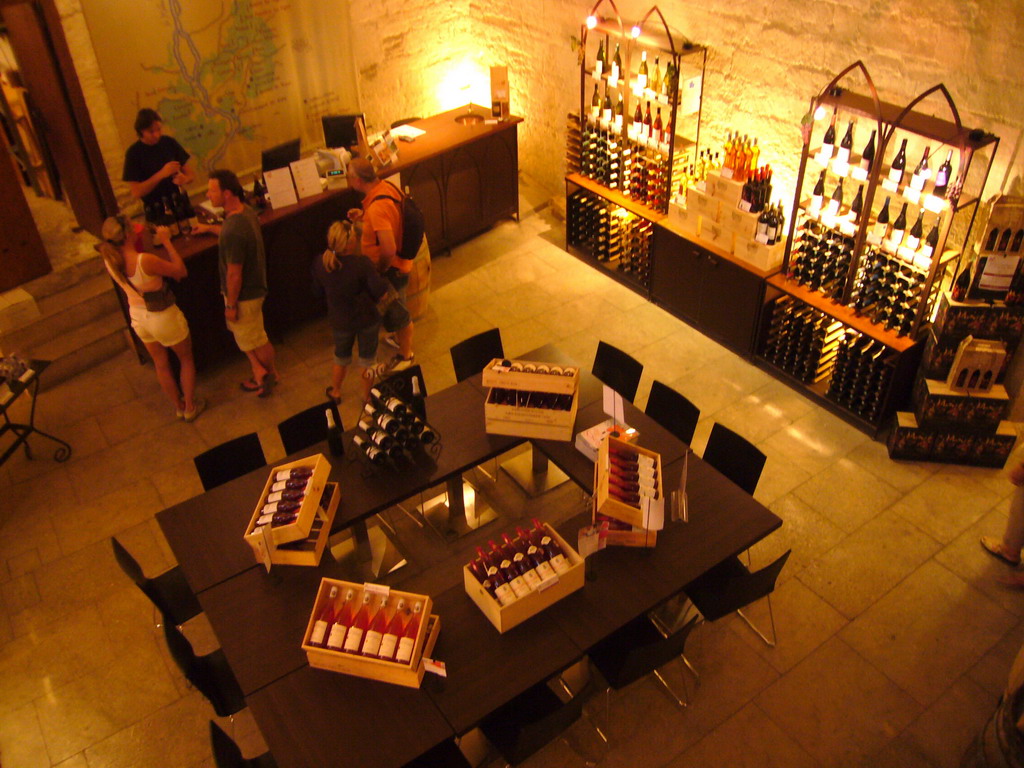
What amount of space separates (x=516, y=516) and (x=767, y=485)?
1.69 metres

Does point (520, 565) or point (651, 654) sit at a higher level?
point (520, 565)

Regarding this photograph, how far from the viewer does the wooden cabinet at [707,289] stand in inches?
244

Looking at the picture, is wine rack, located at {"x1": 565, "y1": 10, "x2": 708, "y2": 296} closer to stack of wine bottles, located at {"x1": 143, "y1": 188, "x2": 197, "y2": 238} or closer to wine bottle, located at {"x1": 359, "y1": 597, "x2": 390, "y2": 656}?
stack of wine bottles, located at {"x1": 143, "y1": 188, "x2": 197, "y2": 238}

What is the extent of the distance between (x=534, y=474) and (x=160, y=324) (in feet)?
9.04

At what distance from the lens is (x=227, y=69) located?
734 centimetres

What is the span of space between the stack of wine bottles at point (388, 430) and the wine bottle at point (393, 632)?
3.03 feet

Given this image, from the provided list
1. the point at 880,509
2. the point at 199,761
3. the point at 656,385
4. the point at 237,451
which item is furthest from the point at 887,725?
the point at 237,451

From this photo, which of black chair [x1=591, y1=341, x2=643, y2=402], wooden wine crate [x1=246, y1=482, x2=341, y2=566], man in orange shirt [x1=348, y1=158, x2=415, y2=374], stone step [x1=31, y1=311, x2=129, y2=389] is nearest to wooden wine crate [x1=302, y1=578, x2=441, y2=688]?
wooden wine crate [x1=246, y1=482, x2=341, y2=566]

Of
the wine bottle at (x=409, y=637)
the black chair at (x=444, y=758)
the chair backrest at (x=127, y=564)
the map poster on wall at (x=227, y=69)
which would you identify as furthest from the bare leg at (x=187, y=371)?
the black chair at (x=444, y=758)

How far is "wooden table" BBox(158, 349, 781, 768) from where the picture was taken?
3.30m

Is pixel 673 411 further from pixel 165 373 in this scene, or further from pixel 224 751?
pixel 165 373

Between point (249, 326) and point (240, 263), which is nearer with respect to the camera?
point (240, 263)

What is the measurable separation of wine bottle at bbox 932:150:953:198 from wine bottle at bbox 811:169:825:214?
83cm

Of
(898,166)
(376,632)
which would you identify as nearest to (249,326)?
(376,632)
